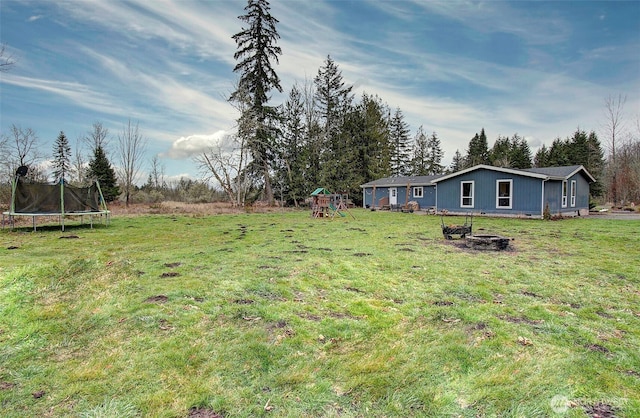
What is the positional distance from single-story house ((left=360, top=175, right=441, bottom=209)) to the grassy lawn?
1810cm

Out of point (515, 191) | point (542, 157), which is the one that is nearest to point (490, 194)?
point (515, 191)

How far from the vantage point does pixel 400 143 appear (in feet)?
140

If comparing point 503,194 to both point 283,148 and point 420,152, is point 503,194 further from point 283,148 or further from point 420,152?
point 420,152

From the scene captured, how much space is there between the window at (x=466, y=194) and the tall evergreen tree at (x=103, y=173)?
30.8m

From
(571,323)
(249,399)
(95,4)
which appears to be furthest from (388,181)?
(249,399)

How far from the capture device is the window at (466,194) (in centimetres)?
1914

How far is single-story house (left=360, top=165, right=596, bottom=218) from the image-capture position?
16.7m

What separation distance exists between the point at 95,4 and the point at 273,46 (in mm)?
18867

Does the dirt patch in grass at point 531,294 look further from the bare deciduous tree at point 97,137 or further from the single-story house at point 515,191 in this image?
the bare deciduous tree at point 97,137

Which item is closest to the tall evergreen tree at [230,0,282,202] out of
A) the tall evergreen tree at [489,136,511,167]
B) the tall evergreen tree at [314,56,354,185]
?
the tall evergreen tree at [314,56,354,185]

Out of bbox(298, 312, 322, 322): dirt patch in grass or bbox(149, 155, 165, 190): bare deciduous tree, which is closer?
bbox(298, 312, 322, 322): dirt patch in grass

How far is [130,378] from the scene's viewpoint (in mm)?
2441

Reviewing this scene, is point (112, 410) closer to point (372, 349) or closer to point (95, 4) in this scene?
point (372, 349)

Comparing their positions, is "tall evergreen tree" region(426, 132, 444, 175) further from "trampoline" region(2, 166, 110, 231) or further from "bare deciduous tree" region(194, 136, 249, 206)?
"trampoline" region(2, 166, 110, 231)
